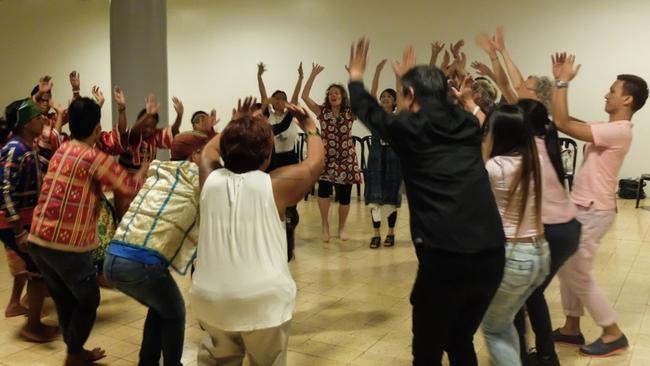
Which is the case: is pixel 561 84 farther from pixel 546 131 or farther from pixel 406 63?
pixel 406 63

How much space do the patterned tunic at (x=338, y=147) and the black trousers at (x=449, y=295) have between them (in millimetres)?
3882

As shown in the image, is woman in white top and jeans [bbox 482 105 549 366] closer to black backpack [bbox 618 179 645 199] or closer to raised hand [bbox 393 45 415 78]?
raised hand [bbox 393 45 415 78]

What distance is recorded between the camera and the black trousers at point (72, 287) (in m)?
2.98

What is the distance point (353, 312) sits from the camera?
4207 millimetres

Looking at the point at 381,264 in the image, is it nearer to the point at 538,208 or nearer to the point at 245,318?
the point at 538,208

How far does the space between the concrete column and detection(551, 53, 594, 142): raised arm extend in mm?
4498

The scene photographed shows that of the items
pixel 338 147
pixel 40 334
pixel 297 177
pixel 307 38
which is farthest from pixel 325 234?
pixel 307 38

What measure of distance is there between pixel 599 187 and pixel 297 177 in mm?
1923

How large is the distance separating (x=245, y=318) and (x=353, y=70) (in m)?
1.07

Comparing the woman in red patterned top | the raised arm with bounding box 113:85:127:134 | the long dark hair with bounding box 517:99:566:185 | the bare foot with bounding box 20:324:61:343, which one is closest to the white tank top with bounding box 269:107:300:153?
the woman in red patterned top

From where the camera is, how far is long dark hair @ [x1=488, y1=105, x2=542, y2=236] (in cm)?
252

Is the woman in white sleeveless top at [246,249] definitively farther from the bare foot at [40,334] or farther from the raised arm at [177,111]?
the bare foot at [40,334]

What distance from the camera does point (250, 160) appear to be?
88.7 inches

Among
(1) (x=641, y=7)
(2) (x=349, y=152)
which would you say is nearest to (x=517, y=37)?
(1) (x=641, y=7)
